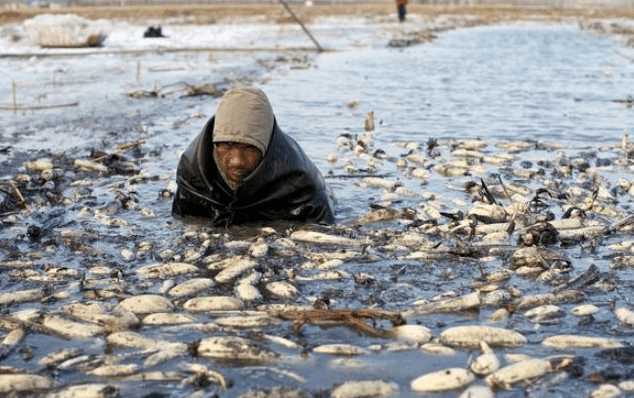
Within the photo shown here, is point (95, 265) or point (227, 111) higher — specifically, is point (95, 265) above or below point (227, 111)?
below

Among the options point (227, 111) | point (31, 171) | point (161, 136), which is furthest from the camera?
point (161, 136)

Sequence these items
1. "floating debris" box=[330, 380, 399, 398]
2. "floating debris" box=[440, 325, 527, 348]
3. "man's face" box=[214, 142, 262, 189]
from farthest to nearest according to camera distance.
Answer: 1. "man's face" box=[214, 142, 262, 189]
2. "floating debris" box=[440, 325, 527, 348]
3. "floating debris" box=[330, 380, 399, 398]

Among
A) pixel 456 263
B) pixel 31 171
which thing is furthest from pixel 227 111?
pixel 31 171

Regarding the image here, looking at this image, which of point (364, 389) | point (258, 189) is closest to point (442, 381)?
point (364, 389)

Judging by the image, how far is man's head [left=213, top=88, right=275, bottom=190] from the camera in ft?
24.4

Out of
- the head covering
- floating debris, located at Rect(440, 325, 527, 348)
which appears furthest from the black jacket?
floating debris, located at Rect(440, 325, 527, 348)

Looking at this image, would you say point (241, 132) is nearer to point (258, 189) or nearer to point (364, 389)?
point (258, 189)

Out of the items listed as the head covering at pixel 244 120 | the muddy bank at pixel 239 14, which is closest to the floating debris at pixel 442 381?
the head covering at pixel 244 120

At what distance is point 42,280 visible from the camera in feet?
21.3

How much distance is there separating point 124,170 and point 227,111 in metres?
3.80

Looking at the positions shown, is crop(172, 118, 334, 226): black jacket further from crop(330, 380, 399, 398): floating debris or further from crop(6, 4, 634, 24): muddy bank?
crop(6, 4, 634, 24): muddy bank

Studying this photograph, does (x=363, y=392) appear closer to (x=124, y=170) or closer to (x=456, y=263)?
(x=456, y=263)

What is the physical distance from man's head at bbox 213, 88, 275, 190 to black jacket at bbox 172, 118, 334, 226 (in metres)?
0.11

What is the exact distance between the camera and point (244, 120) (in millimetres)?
7434
